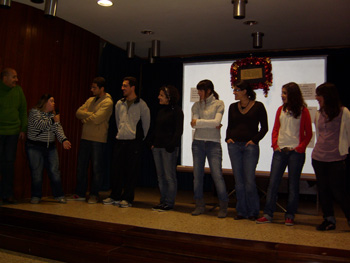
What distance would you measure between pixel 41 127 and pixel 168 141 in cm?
145

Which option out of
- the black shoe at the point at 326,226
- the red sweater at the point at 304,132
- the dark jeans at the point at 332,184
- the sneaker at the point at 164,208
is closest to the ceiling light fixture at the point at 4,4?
the sneaker at the point at 164,208

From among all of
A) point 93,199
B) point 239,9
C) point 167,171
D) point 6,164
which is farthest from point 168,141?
point 6,164

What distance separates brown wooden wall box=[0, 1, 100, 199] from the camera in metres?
4.02

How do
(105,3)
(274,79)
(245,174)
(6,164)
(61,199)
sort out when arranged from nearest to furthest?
(245,174) → (6,164) → (61,199) → (105,3) → (274,79)

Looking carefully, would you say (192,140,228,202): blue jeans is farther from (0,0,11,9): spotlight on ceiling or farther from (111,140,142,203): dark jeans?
(0,0,11,9): spotlight on ceiling

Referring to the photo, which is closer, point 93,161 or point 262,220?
point 262,220

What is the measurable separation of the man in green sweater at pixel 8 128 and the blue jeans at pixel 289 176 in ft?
8.76

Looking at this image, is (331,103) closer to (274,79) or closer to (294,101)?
(294,101)

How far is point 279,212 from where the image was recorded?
3.82 meters

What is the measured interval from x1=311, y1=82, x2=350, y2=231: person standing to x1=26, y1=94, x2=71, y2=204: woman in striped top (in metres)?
2.60

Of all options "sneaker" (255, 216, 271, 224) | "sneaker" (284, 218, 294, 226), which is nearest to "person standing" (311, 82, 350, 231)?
"sneaker" (284, 218, 294, 226)

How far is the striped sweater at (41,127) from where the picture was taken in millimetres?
3770

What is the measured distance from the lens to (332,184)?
2.93 m

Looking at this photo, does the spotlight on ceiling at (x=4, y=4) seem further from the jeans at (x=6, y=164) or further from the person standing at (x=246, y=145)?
the person standing at (x=246, y=145)
